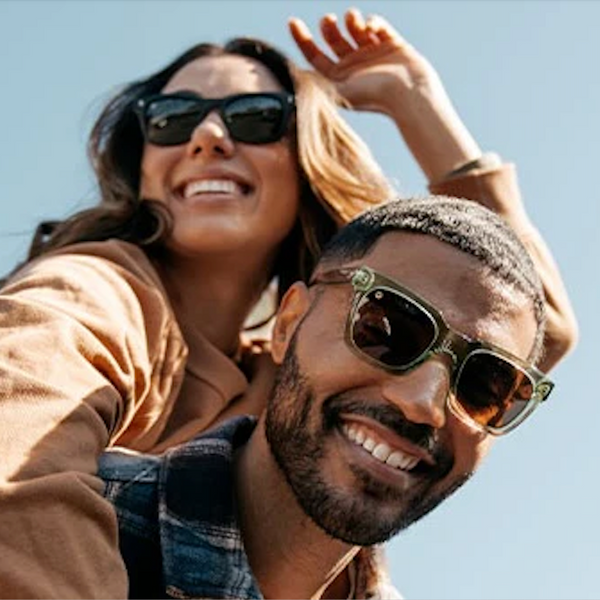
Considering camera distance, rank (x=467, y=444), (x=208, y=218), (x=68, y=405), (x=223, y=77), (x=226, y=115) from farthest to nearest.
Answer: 1. (x=223, y=77)
2. (x=226, y=115)
3. (x=208, y=218)
4. (x=467, y=444)
5. (x=68, y=405)

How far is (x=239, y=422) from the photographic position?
10.7ft

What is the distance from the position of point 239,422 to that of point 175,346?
870 millimetres

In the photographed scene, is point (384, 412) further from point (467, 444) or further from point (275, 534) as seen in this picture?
point (275, 534)

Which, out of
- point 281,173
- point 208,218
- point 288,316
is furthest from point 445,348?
point 281,173

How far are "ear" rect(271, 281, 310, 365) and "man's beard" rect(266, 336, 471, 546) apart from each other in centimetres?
25

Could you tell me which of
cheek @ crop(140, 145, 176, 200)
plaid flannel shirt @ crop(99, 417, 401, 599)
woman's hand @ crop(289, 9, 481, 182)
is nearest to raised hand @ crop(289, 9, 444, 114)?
woman's hand @ crop(289, 9, 481, 182)

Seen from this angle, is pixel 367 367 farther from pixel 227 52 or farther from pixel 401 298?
pixel 227 52

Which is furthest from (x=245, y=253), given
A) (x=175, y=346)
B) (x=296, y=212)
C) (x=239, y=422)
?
(x=239, y=422)

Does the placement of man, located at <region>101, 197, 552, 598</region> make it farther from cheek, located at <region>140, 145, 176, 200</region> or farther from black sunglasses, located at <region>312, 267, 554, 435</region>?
cheek, located at <region>140, 145, 176, 200</region>

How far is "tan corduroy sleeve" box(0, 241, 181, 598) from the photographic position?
252 centimetres

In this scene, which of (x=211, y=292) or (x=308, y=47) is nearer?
(x=211, y=292)

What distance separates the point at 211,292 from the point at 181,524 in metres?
1.80

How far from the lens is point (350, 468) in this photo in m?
2.97

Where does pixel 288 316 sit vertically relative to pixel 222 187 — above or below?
above
